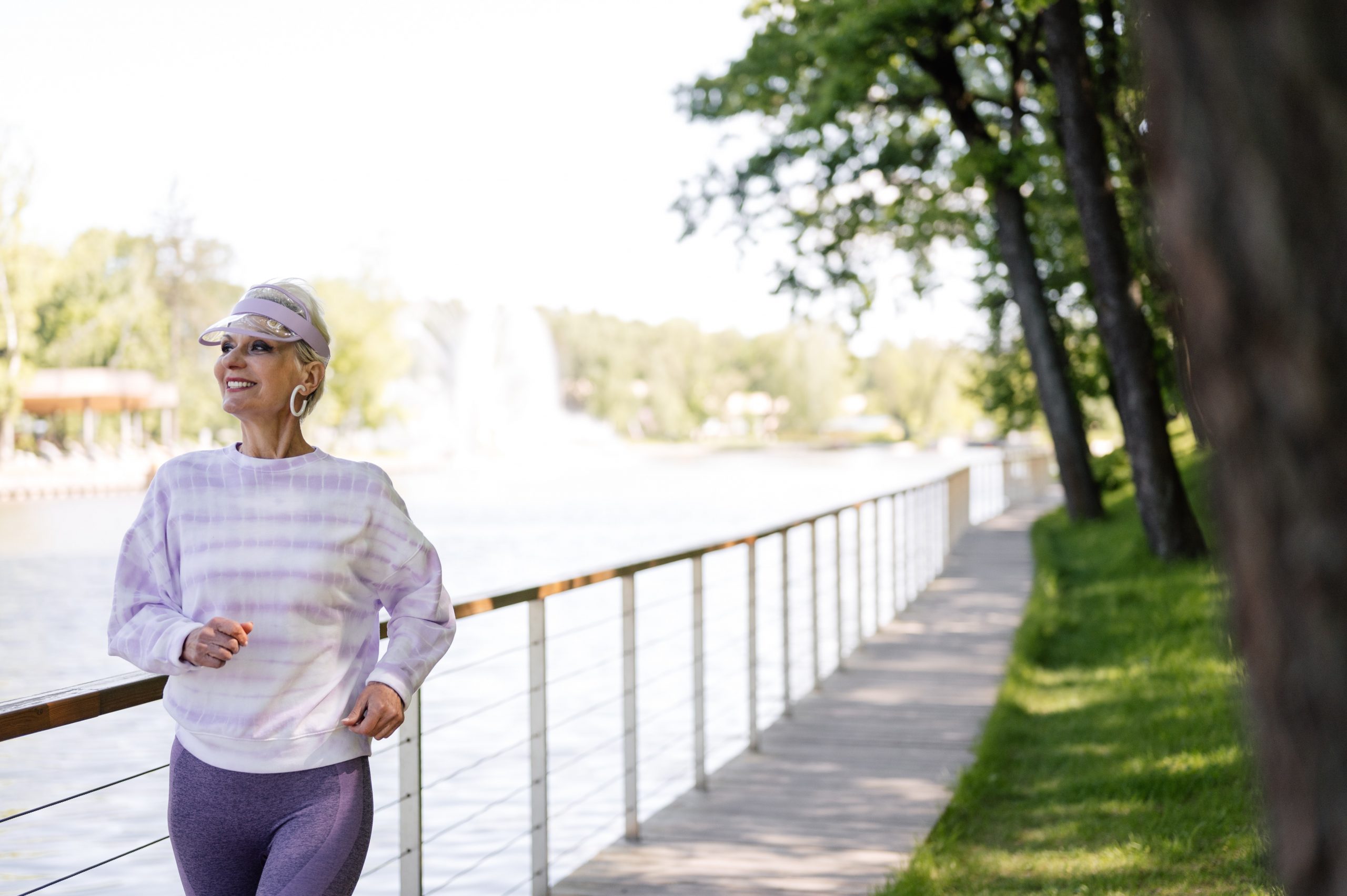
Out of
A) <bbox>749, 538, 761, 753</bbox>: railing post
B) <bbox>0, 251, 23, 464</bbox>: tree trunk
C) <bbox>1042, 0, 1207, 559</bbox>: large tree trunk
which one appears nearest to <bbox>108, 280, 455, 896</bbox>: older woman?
<bbox>749, 538, 761, 753</bbox>: railing post

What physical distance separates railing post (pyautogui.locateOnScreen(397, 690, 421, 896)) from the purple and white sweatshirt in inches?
45.7

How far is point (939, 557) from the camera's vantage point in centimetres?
1614

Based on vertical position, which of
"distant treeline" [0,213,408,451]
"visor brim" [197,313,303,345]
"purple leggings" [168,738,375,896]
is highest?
"distant treeline" [0,213,408,451]

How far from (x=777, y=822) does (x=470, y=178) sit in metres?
93.5

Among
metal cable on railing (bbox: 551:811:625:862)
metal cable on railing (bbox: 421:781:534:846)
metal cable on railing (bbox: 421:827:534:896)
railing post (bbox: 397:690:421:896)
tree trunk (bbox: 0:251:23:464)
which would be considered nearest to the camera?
railing post (bbox: 397:690:421:896)

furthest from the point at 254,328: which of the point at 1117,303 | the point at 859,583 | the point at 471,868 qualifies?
the point at 1117,303

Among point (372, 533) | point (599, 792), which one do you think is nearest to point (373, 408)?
point (599, 792)

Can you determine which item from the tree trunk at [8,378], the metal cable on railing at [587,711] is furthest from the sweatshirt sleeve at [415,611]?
the tree trunk at [8,378]

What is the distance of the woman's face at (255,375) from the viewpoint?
2.40 m

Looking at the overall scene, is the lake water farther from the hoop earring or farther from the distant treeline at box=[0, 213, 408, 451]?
the distant treeline at box=[0, 213, 408, 451]

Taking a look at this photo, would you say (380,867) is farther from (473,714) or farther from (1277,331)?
(1277,331)

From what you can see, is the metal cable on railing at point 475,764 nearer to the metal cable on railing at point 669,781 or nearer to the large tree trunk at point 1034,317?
the metal cable on railing at point 669,781

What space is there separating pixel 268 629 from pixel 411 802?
141cm

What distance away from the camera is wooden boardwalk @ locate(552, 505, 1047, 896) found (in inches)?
184
